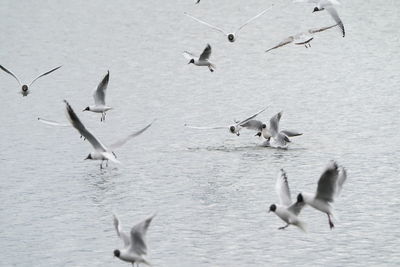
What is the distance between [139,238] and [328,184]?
2.73 meters

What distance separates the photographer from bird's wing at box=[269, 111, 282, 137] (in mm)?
24516

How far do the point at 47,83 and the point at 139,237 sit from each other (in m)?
22.0

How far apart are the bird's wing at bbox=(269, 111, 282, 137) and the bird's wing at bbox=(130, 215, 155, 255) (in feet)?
35.0

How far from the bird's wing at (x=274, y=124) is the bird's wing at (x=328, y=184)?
1015cm

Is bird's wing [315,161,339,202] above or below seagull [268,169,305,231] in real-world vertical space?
above

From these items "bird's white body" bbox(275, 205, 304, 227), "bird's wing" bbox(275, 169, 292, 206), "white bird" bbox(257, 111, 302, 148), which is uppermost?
"white bird" bbox(257, 111, 302, 148)

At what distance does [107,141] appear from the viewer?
26.2 meters

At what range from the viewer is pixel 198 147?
2552 centimetres

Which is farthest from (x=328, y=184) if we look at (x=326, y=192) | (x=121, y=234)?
(x=121, y=234)

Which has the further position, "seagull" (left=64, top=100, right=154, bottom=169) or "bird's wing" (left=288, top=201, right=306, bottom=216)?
"seagull" (left=64, top=100, right=154, bottom=169)

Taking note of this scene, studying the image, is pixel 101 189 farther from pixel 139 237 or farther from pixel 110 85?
pixel 110 85

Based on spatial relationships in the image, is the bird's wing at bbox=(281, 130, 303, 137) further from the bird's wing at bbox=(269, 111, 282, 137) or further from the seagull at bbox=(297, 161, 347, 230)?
the seagull at bbox=(297, 161, 347, 230)

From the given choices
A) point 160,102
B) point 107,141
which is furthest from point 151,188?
point 160,102

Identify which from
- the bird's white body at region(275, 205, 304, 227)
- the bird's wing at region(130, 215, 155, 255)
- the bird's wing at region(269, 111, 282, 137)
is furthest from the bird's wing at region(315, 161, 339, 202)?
the bird's wing at region(269, 111, 282, 137)
